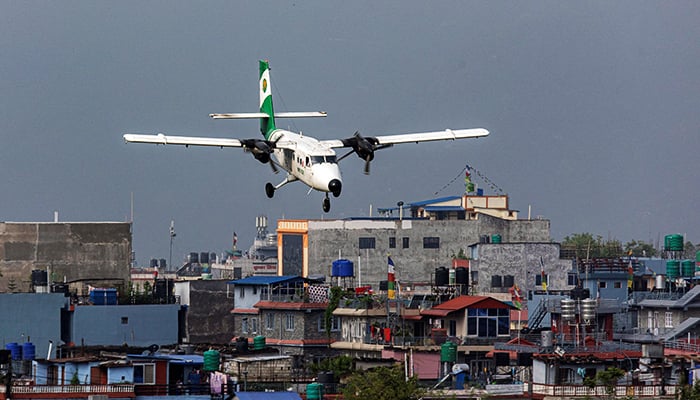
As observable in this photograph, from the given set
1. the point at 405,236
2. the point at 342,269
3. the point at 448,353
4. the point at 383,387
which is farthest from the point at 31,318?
the point at 405,236

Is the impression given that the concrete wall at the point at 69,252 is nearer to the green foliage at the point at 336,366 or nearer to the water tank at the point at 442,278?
the water tank at the point at 442,278

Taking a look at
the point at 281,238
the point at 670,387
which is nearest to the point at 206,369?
the point at 670,387

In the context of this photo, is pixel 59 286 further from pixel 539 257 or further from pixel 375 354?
pixel 539 257

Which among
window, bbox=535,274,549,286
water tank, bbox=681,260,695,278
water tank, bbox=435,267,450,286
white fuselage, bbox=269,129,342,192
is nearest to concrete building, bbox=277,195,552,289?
window, bbox=535,274,549,286

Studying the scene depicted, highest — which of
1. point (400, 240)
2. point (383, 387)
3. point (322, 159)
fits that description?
point (400, 240)

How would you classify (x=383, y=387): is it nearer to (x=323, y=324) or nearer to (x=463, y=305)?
(x=463, y=305)

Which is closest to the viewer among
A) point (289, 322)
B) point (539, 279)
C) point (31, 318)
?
point (289, 322)

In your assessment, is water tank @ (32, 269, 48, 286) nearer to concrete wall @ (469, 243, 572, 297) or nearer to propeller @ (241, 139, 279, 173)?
propeller @ (241, 139, 279, 173)
